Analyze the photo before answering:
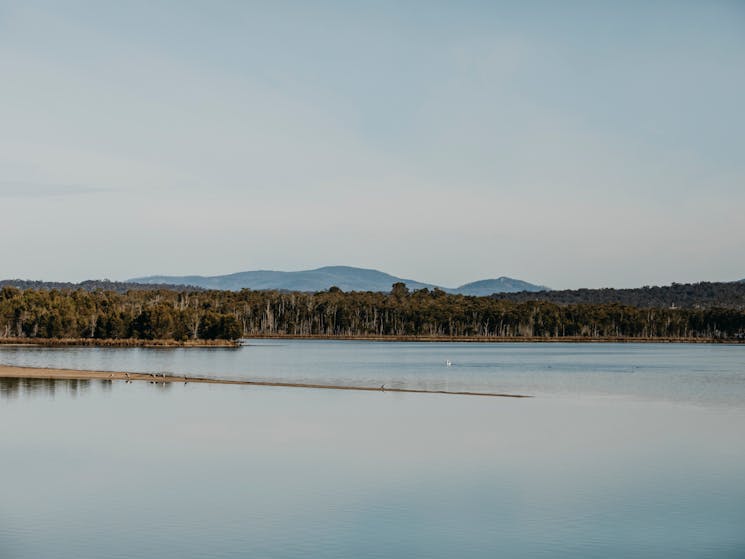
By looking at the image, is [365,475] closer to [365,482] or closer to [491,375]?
[365,482]

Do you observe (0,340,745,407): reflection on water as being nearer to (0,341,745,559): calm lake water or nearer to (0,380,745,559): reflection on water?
(0,341,745,559): calm lake water

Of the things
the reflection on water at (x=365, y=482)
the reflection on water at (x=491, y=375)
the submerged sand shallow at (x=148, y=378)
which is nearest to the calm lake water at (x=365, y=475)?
the reflection on water at (x=365, y=482)

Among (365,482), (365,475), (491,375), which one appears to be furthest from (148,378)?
(365,482)

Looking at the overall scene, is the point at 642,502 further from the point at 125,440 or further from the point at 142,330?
the point at 142,330

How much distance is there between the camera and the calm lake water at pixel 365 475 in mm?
19281

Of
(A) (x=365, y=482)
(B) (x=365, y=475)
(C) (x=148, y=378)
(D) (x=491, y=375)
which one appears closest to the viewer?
(A) (x=365, y=482)

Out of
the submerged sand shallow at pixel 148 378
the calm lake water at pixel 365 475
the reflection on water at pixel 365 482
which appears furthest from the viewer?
the submerged sand shallow at pixel 148 378

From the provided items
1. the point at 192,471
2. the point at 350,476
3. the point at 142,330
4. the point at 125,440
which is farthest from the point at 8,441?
the point at 142,330

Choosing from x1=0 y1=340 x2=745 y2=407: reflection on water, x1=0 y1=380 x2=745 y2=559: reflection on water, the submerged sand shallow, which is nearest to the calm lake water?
x1=0 y1=380 x2=745 y2=559: reflection on water

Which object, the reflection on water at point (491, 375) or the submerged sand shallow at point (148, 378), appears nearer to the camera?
the submerged sand shallow at point (148, 378)

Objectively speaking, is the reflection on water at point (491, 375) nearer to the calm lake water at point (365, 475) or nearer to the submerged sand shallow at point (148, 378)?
the submerged sand shallow at point (148, 378)

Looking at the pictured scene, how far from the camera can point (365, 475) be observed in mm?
26391

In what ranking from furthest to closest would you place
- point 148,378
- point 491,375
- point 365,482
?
point 491,375 < point 148,378 < point 365,482

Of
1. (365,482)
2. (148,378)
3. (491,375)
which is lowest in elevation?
(365,482)
